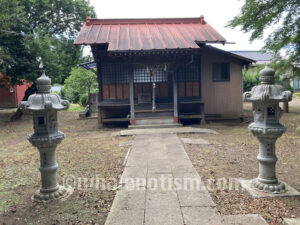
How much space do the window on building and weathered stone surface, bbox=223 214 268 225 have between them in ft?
33.3

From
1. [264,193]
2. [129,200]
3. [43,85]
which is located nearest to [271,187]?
[264,193]

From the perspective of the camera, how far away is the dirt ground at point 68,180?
11.1 feet

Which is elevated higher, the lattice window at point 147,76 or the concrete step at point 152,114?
the lattice window at point 147,76

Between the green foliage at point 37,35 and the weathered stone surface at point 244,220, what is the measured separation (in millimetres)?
5886

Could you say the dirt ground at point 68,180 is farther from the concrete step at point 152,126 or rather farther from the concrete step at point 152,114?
the concrete step at point 152,114

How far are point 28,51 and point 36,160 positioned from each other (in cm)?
919

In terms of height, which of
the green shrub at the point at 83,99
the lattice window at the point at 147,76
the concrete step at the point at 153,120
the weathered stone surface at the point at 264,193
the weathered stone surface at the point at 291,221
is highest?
the lattice window at the point at 147,76

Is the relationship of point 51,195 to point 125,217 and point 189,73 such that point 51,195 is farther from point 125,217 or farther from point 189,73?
point 189,73

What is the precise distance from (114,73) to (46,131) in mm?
8051

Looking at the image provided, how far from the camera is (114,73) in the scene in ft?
38.2

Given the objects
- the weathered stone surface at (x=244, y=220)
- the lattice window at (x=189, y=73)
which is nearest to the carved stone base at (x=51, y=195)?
the weathered stone surface at (x=244, y=220)

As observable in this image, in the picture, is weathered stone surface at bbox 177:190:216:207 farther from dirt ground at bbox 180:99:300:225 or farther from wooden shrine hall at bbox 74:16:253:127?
wooden shrine hall at bbox 74:16:253:127

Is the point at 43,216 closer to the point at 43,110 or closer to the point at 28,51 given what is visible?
the point at 43,110

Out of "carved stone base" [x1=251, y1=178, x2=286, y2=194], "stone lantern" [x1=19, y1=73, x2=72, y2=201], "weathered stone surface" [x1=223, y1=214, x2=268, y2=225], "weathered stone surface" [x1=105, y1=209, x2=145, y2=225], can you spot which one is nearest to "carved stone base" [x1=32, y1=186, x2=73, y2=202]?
"stone lantern" [x1=19, y1=73, x2=72, y2=201]
